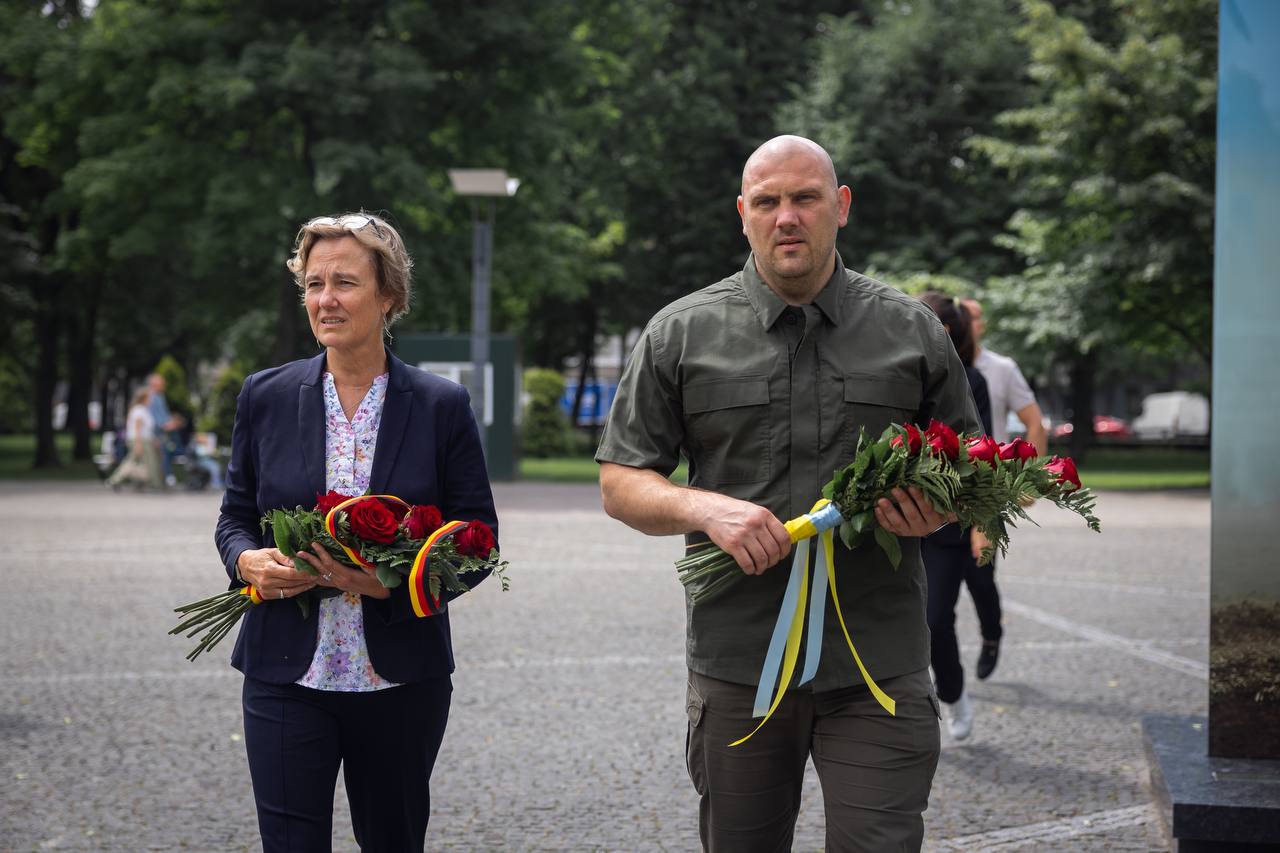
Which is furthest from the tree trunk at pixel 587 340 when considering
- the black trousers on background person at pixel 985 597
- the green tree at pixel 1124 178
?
the black trousers on background person at pixel 985 597

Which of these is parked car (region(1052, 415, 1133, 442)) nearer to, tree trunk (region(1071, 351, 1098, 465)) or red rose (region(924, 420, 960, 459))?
tree trunk (region(1071, 351, 1098, 465))

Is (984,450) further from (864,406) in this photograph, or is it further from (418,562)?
(418,562)

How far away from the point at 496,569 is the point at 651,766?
10.1ft

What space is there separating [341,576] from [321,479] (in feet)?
1.03

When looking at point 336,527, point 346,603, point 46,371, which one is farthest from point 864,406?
point 46,371

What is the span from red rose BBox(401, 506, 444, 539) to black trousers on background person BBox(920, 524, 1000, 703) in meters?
3.65

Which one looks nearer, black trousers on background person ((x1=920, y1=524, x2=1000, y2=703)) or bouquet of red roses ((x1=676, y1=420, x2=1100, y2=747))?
bouquet of red roses ((x1=676, y1=420, x2=1100, y2=747))

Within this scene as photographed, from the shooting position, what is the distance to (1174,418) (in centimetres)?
6044

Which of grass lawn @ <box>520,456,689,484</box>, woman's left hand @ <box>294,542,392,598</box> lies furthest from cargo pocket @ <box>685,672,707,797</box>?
grass lawn @ <box>520,456,689,484</box>

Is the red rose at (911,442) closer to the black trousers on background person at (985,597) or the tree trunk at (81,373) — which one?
the black trousers on background person at (985,597)

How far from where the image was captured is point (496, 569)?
3305 millimetres

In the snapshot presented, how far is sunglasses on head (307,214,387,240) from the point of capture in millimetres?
3395

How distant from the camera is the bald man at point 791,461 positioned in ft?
10.3

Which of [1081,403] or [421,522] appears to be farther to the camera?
[1081,403]
